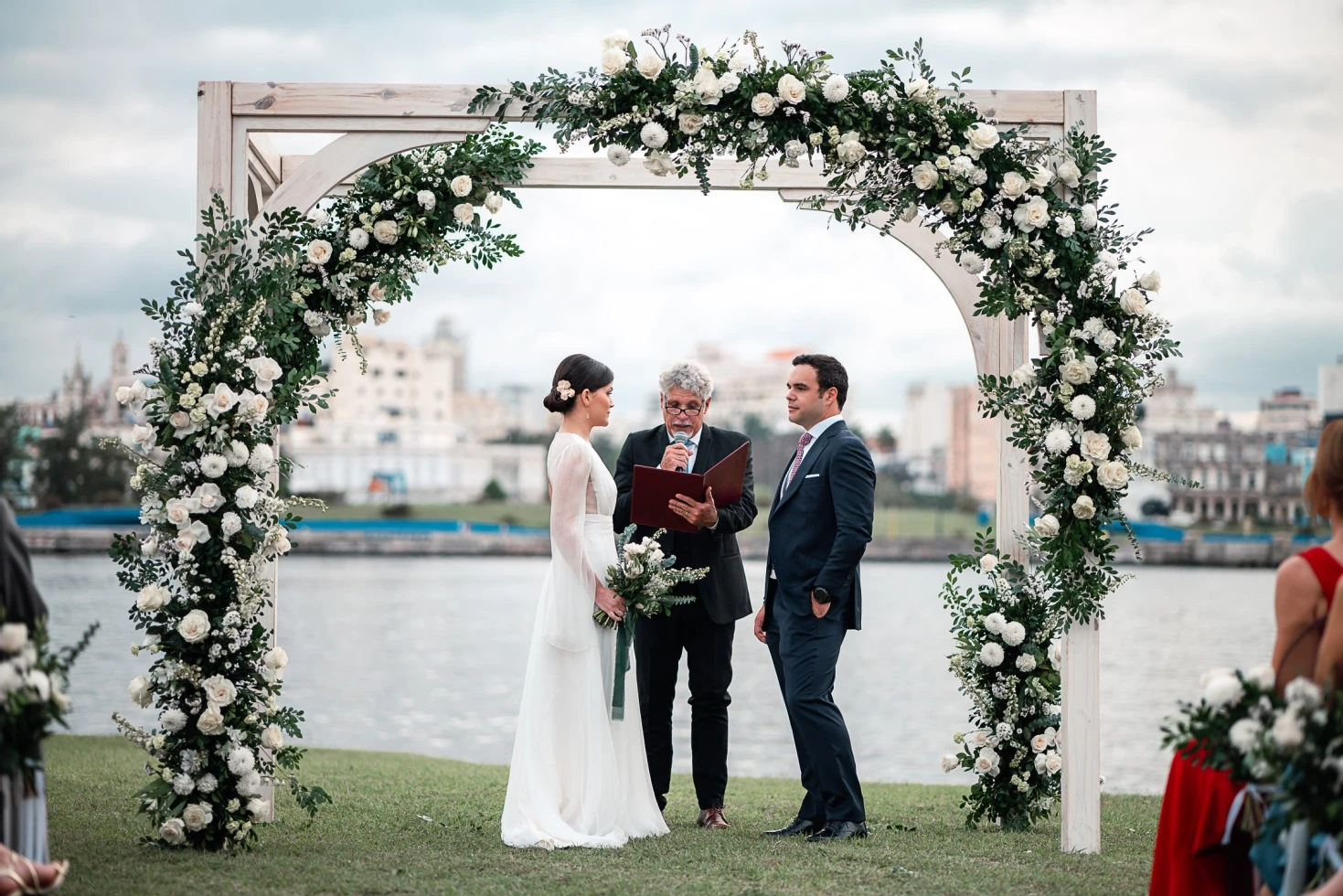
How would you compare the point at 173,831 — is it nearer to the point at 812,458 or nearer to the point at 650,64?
the point at 812,458

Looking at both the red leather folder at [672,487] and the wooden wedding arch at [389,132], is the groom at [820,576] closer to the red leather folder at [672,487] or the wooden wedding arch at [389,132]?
the red leather folder at [672,487]

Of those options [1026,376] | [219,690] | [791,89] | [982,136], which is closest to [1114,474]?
[1026,376]

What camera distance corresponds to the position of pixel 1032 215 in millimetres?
5441

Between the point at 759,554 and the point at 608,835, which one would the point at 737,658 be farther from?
the point at 759,554

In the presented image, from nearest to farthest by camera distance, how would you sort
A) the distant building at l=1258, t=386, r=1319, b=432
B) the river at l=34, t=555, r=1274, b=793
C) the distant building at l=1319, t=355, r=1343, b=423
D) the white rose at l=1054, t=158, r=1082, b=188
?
1. the white rose at l=1054, t=158, r=1082, b=188
2. the river at l=34, t=555, r=1274, b=793
3. the distant building at l=1319, t=355, r=1343, b=423
4. the distant building at l=1258, t=386, r=1319, b=432

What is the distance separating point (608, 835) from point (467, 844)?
2.01 feet

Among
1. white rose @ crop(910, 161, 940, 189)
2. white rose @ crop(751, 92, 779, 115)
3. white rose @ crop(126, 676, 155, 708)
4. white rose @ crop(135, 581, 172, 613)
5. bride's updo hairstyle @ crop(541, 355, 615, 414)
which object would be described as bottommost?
white rose @ crop(126, 676, 155, 708)

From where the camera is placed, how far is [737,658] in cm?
2773

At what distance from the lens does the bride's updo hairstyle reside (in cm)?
570

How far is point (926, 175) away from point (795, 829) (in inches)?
117

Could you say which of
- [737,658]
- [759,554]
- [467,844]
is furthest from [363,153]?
[759,554]

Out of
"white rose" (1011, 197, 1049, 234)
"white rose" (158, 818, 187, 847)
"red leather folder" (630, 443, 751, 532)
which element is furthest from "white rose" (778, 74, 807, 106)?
"white rose" (158, 818, 187, 847)

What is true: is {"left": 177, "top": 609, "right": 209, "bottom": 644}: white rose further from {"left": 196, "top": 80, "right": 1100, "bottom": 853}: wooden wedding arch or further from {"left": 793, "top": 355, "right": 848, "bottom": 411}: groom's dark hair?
{"left": 793, "top": 355, "right": 848, "bottom": 411}: groom's dark hair

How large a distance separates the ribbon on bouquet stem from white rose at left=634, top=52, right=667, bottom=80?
7.59ft
